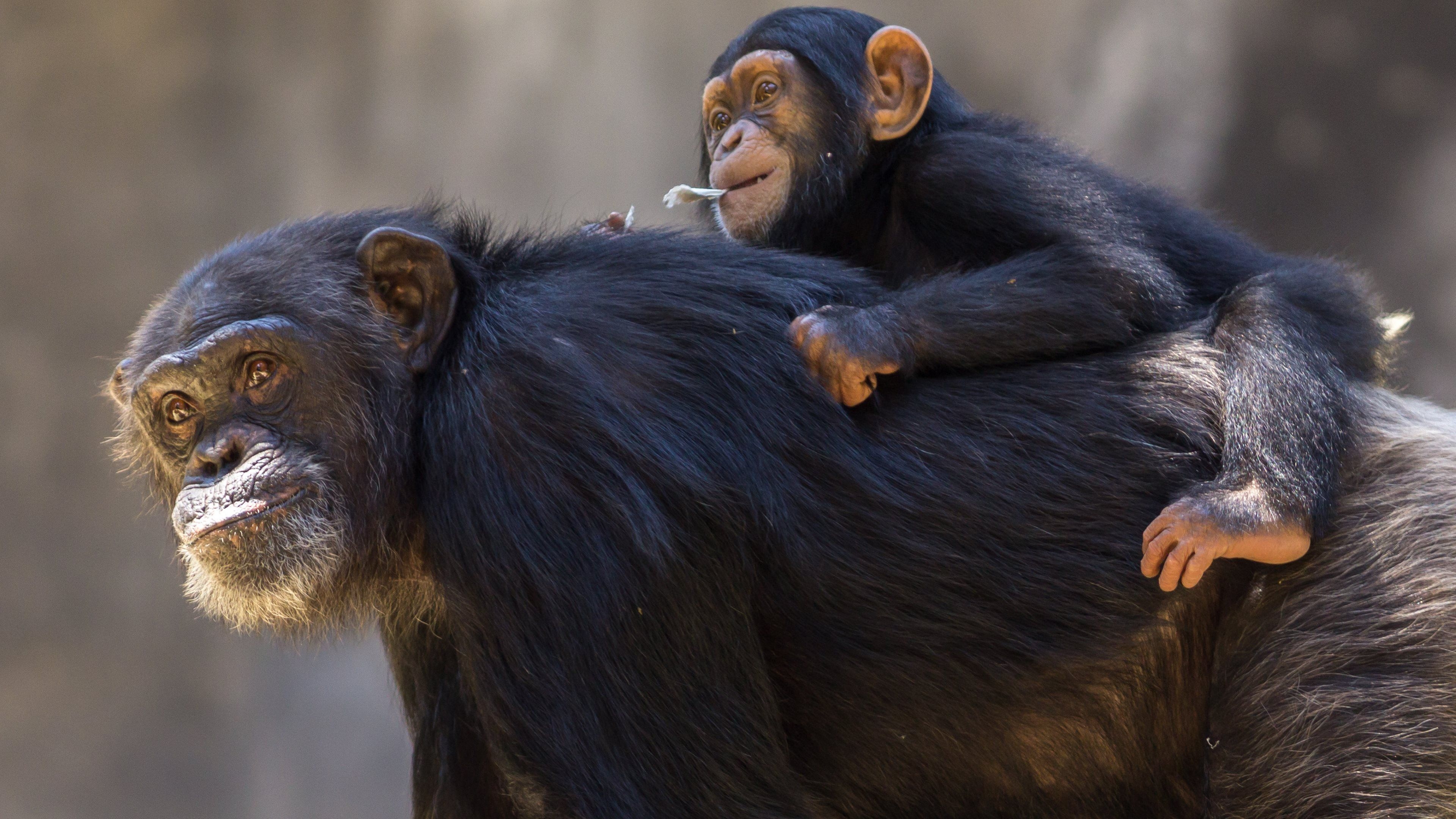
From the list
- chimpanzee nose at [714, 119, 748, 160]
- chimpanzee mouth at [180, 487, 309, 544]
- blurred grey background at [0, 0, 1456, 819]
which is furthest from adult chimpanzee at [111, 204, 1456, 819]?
blurred grey background at [0, 0, 1456, 819]

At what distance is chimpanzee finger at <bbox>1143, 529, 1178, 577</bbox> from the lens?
267 cm

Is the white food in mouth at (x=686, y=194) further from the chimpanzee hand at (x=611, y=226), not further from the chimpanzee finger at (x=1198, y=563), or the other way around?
the chimpanzee finger at (x=1198, y=563)

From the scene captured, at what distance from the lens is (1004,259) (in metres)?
3.35

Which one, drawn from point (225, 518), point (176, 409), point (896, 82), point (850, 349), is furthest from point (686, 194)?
point (225, 518)

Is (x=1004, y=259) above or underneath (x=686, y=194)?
above

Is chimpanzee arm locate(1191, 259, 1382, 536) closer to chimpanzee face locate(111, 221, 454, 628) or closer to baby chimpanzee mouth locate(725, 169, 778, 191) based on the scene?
baby chimpanzee mouth locate(725, 169, 778, 191)

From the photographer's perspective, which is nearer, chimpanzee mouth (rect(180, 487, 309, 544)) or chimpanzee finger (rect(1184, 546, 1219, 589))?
chimpanzee finger (rect(1184, 546, 1219, 589))

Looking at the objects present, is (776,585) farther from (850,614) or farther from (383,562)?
(383,562)

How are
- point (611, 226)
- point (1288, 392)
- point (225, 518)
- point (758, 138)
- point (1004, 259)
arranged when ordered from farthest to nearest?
point (758, 138) < point (611, 226) < point (1004, 259) < point (1288, 392) < point (225, 518)

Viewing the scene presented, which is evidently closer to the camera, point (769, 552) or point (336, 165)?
point (769, 552)

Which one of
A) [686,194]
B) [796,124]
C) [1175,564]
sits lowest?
[1175,564]

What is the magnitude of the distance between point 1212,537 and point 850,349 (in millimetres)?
862

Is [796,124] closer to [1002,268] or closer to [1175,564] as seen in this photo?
[1002,268]

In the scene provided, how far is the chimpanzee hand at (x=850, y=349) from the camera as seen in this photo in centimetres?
287
